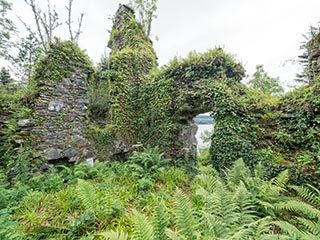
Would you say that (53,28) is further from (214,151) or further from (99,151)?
(214,151)

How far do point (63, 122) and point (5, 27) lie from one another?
5.30m

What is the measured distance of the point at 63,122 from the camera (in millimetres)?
4688

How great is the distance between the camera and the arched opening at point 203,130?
653 cm

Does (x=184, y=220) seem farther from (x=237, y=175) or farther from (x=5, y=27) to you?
(x=5, y=27)

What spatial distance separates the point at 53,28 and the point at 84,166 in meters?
9.28

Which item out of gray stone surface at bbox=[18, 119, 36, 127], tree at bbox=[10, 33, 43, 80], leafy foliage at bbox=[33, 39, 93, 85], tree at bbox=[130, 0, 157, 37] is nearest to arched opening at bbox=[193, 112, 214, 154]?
leafy foliage at bbox=[33, 39, 93, 85]

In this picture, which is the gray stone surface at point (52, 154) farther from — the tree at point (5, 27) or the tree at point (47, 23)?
the tree at point (47, 23)

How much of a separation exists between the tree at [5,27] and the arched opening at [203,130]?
26.2ft

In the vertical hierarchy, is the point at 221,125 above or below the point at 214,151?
above

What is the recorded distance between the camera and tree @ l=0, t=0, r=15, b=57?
649 centimetres

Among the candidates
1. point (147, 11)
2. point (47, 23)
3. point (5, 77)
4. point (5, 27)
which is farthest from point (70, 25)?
point (147, 11)

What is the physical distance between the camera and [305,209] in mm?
2205

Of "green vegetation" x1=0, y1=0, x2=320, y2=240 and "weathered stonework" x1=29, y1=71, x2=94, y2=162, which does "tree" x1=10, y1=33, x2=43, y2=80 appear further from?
"weathered stonework" x1=29, y1=71, x2=94, y2=162

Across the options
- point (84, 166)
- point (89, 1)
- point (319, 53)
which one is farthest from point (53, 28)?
point (319, 53)
